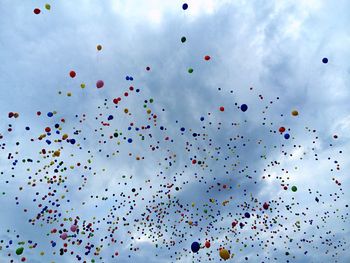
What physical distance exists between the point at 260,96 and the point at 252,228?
11670mm

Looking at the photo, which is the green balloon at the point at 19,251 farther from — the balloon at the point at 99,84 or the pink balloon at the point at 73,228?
the balloon at the point at 99,84

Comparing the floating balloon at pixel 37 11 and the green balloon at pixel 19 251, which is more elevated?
the floating balloon at pixel 37 11

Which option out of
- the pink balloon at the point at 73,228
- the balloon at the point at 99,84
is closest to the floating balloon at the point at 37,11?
the balloon at the point at 99,84

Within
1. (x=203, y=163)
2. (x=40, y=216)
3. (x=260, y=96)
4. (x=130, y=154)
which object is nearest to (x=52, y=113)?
(x=130, y=154)

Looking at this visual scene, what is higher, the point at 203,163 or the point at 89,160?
the point at 203,163

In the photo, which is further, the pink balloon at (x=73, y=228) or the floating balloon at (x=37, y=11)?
the pink balloon at (x=73, y=228)

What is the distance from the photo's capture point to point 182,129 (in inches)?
761

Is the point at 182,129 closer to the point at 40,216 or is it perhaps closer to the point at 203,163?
the point at 203,163

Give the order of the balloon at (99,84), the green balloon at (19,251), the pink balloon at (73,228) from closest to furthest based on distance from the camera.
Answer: the balloon at (99,84) < the green balloon at (19,251) < the pink balloon at (73,228)

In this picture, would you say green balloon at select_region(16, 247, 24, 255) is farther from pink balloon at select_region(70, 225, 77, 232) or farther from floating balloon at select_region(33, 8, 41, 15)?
floating balloon at select_region(33, 8, 41, 15)

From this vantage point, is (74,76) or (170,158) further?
(170,158)

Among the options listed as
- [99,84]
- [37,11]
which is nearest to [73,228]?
[99,84]

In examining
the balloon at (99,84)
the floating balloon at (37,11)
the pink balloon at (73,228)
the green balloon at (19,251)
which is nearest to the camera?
the floating balloon at (37,11)

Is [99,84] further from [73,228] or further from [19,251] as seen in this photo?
[19,251]
